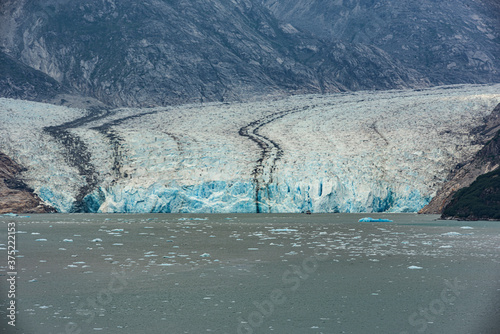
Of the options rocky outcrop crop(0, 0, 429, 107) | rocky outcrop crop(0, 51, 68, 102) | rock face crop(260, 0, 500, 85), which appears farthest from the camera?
rock face crop(260, 0, 500, 85)

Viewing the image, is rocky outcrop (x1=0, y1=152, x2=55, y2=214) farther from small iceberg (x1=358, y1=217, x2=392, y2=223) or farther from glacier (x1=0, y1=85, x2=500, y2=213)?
small iceberg (x1=358, y1=217, x2=392, y2=223)

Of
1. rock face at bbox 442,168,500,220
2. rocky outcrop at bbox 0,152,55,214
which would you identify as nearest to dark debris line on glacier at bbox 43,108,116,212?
rocky outcrop at bbox 0,152,55,214

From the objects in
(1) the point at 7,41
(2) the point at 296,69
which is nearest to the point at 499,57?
(2) the point at 296,69

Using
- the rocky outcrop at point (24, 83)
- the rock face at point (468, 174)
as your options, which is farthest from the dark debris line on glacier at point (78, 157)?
the rocky outcrop at point (24, 83)

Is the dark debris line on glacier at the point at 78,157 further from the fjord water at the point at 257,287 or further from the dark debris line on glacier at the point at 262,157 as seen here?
the fjord water at the point at 257,287

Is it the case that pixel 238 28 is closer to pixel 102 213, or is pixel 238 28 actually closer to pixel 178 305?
pixel 102 213

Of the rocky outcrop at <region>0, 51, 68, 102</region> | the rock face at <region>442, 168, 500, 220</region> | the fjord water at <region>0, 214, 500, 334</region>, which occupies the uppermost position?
the rocky outcrop at <region>0, 51, 68, 102</region>

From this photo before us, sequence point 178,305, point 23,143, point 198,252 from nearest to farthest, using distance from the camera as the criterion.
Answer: point 178,305 → point 198,252 → point 23,143
